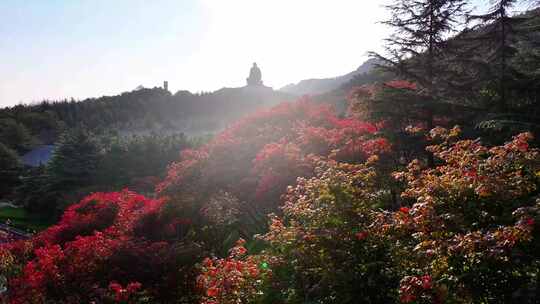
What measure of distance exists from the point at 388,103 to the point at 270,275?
914cm

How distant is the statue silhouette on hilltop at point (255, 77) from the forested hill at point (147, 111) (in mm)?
2750

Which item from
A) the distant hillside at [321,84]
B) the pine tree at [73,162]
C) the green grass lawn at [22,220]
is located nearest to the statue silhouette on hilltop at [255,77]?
the distant hillside at [321,84]

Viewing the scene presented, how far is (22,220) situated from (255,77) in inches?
Answer: 2696

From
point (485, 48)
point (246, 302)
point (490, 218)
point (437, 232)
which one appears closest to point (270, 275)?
point (246, 302)

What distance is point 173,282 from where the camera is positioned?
10406 mm

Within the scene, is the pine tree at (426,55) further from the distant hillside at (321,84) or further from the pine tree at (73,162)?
the distant hillside at (321,84)

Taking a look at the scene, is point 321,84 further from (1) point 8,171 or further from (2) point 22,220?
(2) point 22,220

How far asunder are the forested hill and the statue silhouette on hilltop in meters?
2.75

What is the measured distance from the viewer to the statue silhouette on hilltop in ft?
309

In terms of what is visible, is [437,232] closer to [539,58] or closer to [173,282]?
[173,282]

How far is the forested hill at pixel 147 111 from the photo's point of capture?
7612cm

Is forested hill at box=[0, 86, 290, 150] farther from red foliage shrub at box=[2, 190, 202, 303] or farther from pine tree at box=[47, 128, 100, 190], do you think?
red foliage shrub at box=[2, 190, 202, 303]

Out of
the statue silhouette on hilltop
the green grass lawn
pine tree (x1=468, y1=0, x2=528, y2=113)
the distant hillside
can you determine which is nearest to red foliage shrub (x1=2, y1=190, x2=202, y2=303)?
pine tree (x1=468, y1=0, x2=528, y2=113)

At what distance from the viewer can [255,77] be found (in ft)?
312
